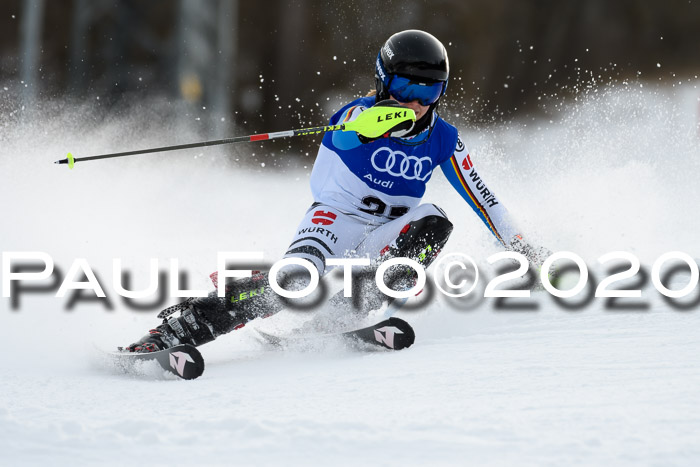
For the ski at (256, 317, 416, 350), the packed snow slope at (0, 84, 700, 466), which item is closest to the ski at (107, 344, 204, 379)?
the packed snow slope at (0, 84, 700, 466)

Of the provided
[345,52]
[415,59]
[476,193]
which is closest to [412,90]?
[415,59]

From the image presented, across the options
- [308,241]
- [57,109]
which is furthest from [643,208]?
[57,109]

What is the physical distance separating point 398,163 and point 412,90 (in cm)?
27

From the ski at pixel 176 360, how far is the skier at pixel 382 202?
6cm

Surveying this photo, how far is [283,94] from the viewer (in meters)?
12.4

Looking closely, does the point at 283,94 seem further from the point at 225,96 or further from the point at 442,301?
the point at 442,301

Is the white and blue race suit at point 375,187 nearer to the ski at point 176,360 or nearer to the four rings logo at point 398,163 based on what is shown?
the four rings logo at point 398,163

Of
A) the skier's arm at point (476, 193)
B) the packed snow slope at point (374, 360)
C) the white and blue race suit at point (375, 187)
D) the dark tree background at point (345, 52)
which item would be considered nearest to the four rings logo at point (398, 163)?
the white and blue race suit at point (375, 187)

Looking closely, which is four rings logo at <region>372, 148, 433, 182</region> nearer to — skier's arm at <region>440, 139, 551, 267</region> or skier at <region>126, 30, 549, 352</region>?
skier at <region>126, 30, 549, 352</region>

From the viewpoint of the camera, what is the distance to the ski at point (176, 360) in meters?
2.63

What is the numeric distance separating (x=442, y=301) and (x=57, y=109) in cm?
1045

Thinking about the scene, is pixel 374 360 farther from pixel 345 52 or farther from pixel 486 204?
pixel 345 52

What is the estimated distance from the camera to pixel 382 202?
318 centimetres

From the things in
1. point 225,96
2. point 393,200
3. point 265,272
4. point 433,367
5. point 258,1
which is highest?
point 258,1
